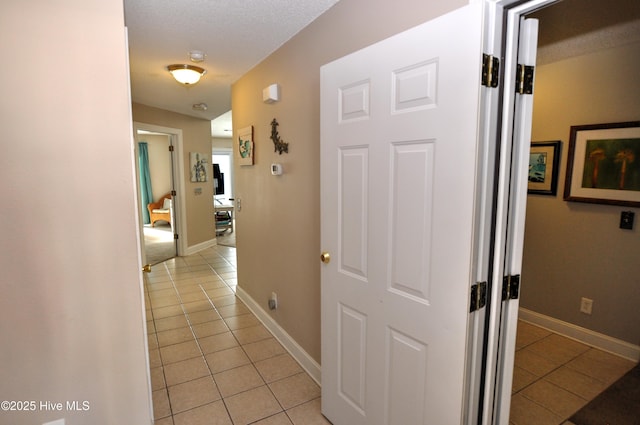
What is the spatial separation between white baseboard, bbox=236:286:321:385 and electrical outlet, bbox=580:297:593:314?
227cm

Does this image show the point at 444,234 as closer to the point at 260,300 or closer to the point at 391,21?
the point at 391,21

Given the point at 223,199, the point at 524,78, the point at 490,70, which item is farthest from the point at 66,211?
the point at 223,199

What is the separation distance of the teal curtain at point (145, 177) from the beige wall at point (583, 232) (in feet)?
27.5

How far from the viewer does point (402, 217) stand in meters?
1.37

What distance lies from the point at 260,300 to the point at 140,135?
7.03 meters

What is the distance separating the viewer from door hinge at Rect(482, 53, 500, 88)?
110 cm

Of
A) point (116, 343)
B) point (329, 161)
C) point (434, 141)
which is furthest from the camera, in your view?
point (329, 161)

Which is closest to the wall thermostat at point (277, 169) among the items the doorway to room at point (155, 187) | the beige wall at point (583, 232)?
the beige wall at point (583, 232)

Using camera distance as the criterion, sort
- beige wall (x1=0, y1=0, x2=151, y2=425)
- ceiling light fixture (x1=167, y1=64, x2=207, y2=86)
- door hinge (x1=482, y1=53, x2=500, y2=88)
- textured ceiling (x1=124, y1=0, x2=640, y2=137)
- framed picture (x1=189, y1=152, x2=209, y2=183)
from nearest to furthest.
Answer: door hinge (x1=482, y1=53, x2=500, y2=88), beige wall (x1=0, y1=0, x2=151, y2=425), textured ceiling (x1=124, y1=0, x2=640, y2=137), ceiling light fixture (x1=167, y1=64, x2=207, y2=86), framed picture (x1=189, y1=152, x2=209, y2=183)

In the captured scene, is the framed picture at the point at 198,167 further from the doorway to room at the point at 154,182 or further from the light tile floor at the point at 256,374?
the light tile floor at the point at 256,374

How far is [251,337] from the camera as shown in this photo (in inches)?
116

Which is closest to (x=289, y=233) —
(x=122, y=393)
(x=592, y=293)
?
(x=122, y=393)

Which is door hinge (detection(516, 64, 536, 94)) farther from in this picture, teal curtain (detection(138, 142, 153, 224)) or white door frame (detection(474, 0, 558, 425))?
teal curtain (detection(138, 142, 153, 224))

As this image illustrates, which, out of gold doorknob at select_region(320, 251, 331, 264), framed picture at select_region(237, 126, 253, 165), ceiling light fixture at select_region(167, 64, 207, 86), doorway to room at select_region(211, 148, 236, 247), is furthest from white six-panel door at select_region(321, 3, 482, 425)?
doorway to room at select_region(211, 148, 236, 247)
